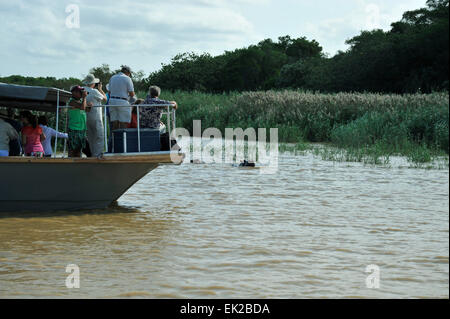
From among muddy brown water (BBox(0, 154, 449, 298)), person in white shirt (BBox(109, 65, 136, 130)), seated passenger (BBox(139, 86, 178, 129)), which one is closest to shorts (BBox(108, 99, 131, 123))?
person in white shirt (BBox(109, 65, 136, 130))

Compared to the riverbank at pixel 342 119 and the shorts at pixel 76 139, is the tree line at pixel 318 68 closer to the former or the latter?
the riverbank at pixel 342 119

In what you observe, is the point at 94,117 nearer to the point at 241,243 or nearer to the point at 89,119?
the point at 89,119

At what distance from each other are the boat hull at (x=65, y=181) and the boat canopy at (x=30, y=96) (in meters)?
1.04

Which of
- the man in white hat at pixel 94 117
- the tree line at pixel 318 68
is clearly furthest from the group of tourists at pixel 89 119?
the tree line at pixel 318 68

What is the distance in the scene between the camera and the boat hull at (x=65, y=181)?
10.4 m

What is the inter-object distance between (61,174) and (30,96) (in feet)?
4.35

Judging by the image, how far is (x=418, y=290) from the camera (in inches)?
243

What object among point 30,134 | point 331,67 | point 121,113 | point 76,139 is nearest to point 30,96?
point 30,134

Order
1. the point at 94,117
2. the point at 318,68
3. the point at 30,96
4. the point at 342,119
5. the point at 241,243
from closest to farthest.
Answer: the point at 241,243 < the point at 30,96 < the point at 94,117 < the point at 342,119 < the point at 318,68

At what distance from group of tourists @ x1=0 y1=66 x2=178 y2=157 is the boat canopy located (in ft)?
0.67

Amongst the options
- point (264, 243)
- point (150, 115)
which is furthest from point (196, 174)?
point (264, 243)

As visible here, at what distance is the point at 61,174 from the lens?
1068cm

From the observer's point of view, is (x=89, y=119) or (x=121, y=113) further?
(x=89, y=119)
